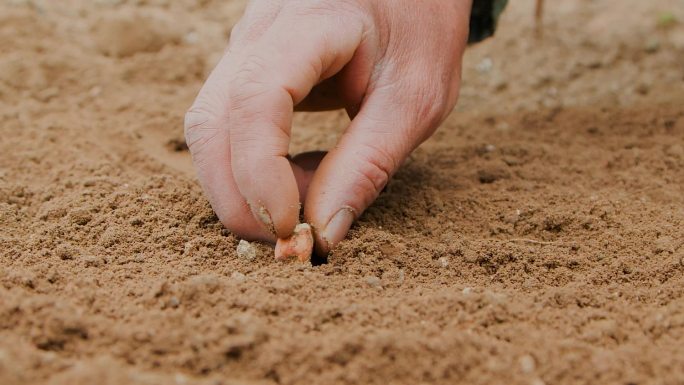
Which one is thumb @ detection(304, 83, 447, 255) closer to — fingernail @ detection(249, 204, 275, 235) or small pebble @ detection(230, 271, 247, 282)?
fingernail @ detection(249, 204, 275, 235)

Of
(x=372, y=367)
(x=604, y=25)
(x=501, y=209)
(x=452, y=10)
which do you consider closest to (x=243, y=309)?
(x=372, y=367)

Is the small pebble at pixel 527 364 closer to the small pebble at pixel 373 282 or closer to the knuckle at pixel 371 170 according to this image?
the small pebble at pixel 373 282

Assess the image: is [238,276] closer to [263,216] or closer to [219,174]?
[263,216]

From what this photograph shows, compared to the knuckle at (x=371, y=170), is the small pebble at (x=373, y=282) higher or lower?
lower

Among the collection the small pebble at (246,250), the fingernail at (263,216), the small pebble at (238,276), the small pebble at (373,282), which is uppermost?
the fingernail at (263,216)

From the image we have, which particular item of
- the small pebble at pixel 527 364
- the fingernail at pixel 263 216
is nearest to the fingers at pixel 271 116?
the fingernail at pixel 263 216

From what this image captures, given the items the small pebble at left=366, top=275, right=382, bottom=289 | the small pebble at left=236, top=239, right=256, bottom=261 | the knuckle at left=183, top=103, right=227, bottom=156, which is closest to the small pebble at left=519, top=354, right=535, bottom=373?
the small pebble at left=366, top=275, right=382, bottom=289

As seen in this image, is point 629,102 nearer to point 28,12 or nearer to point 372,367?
→ point 372,367

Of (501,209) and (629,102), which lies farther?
(629,102)

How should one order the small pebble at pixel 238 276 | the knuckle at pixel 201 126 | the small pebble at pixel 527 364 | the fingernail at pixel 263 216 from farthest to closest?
the knuckle at pixel 201 126, the fingernail at pixel 263 216, the small pebble at pixel 238 276, the small pebble at pixel 527 364
